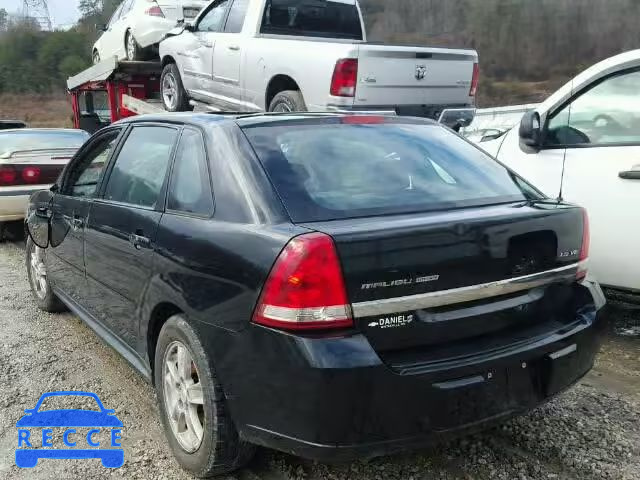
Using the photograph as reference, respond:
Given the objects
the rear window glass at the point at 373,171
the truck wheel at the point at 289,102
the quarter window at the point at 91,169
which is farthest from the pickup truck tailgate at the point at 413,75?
the rear window glass at the point at 373,171

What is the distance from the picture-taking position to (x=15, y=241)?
28.2 feet

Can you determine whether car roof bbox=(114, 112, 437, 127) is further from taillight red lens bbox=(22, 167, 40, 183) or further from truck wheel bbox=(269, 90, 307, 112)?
taillight red lens bbox=(22, 167, 40, 183)

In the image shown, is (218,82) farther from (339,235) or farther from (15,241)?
(339,235)

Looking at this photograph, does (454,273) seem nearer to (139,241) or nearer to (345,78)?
(139,241)

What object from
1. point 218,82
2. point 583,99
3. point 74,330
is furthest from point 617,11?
point 74,330

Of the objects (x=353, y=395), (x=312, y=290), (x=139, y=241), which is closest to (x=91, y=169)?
(x=139, y=241)

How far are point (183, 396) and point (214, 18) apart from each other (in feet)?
21.8

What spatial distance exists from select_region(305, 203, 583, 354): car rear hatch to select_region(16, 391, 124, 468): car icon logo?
5.17ft

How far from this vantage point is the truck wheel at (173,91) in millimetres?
9180

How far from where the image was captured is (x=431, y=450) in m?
2.99

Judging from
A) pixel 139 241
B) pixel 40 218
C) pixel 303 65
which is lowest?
pixel 40 218

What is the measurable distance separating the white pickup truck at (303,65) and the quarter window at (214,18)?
18 mm

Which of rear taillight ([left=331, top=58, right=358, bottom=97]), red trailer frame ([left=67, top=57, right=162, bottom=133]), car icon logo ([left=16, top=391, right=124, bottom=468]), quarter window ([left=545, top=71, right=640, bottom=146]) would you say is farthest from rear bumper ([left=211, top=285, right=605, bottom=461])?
red trailer frame ([left=67, top=57, right=162, bottom=133])

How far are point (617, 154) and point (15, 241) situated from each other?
7489 millimetres
